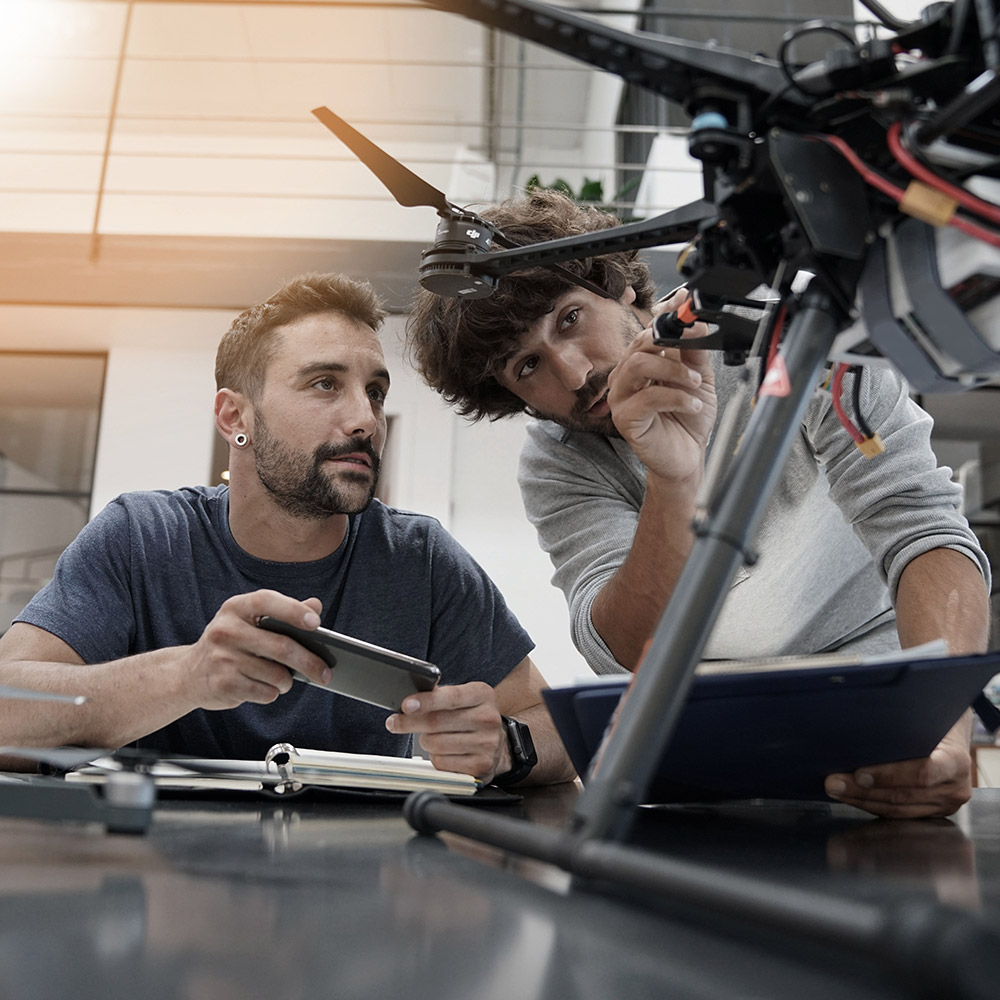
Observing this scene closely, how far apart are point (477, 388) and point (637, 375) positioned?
0.59m

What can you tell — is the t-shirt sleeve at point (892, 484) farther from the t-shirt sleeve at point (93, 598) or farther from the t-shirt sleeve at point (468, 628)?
the t-shirt sleeve at point (93, 598)

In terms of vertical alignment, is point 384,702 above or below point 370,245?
below

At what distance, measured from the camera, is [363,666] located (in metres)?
0.68

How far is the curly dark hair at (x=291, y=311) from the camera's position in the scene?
1412 mm

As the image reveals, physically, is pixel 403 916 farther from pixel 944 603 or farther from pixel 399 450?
pixel 399 450

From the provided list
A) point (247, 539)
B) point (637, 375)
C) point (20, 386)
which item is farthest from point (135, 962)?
point (20, 386)

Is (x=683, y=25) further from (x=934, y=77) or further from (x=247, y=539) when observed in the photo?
(x=934, y=77)

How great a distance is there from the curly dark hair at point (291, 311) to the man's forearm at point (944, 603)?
2.93 feet

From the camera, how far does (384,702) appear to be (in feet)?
2.50

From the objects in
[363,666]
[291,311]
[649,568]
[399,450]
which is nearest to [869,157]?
[363,666]

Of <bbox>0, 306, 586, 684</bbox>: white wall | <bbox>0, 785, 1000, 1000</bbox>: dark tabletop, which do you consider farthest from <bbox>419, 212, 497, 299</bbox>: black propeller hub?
<bbox>0, 306, 586, 684</bbox>: white wall

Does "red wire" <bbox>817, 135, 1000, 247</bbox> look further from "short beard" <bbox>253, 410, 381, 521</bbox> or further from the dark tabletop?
"short beard" <bbox>253, 410, 381, 521</bbox>

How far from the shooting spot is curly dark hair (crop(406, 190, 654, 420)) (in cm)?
117

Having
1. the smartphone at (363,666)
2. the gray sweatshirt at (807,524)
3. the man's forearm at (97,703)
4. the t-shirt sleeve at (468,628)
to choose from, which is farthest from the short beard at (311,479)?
the smartphone at (363,666)
